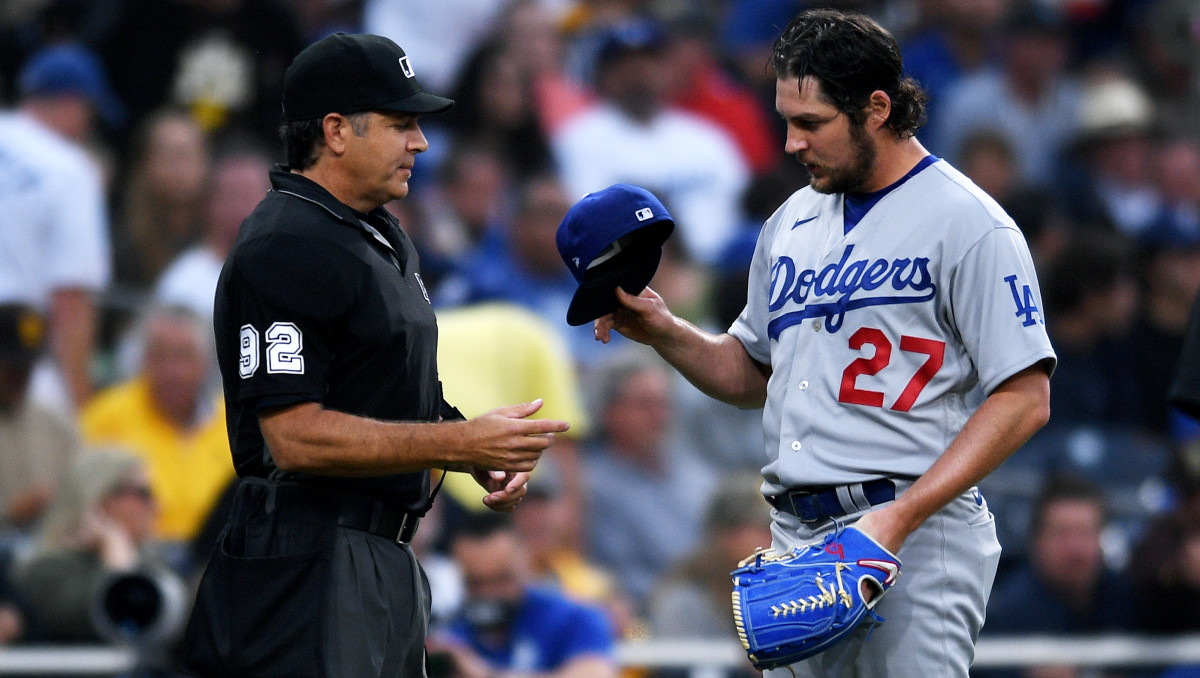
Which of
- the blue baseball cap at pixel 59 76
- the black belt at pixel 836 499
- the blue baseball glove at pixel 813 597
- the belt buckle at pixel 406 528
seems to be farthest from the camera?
the blue baseball cap at pixel 59 76

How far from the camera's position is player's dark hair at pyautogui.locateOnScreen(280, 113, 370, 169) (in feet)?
12.1

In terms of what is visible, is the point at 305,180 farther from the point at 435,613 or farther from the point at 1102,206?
the point at 1102,206

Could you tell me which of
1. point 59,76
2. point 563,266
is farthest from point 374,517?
point 59,76

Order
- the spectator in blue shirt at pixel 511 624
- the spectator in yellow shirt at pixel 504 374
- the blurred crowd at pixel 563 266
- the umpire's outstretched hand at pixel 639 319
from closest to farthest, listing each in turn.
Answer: the umpire's outstretched hand at pixel 639 319 < the spectator in blue shirt at pixel 511 624 < the blurred crowd at pixel 563 266 < the spectator in yellow shirt at pixel 504 374

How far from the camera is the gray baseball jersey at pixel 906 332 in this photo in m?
3.53

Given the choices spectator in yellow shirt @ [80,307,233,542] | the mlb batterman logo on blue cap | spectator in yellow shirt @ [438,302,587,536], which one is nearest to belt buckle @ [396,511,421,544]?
the mlb batterman logo on blue cap

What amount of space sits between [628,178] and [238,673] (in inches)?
228

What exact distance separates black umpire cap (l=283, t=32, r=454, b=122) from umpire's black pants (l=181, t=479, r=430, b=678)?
2.95 ft

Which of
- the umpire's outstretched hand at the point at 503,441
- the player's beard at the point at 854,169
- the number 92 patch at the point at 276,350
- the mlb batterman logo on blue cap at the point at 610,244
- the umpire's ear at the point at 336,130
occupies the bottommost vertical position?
the umpire's outstretched hand at the point at 503,441

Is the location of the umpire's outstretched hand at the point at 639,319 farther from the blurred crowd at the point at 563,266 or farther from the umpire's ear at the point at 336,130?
the blurred crowd at the point at 563,266

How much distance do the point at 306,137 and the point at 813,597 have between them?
1.60m

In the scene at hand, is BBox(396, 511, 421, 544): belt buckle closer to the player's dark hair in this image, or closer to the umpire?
the umpire

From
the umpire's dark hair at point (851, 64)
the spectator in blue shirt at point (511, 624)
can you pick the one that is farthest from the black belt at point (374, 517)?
the spectator in blue shirt at point (511, 624)

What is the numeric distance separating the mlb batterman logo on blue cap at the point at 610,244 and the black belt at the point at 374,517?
662mm
